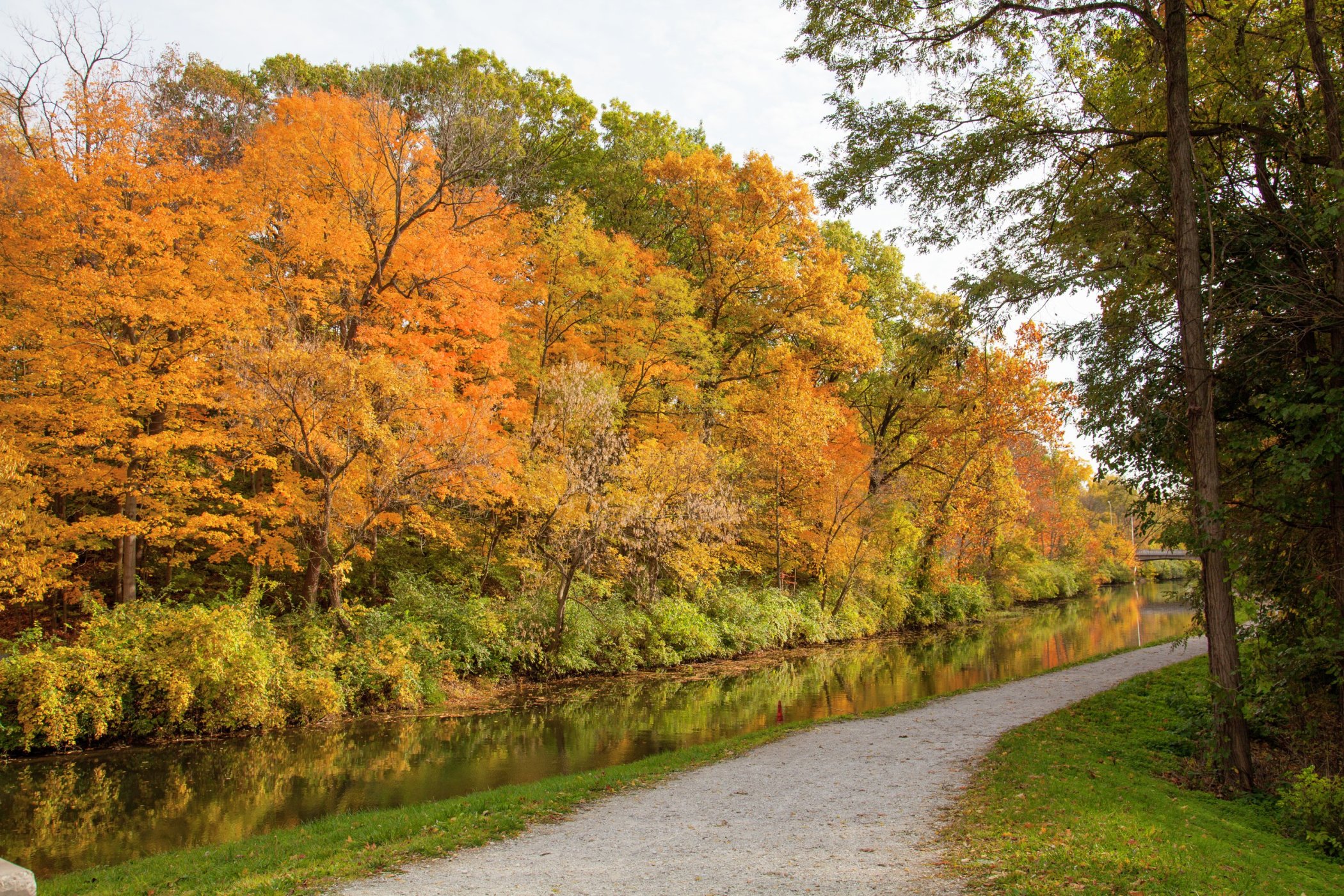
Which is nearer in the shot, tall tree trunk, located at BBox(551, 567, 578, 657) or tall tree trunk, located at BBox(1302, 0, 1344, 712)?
tall tree trunk, located at BBox(1302, 0, 1344, 712)

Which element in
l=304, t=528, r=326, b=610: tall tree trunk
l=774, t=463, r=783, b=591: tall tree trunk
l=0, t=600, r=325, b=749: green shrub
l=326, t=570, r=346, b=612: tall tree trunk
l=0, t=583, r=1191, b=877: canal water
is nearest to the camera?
l=0, t=583, r=1191, b=877: canal water

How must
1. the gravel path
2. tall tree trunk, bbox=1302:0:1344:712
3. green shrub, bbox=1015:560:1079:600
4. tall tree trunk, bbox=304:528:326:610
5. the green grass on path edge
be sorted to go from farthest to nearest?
green shrub, bbox=1015:560:1079:600 < tall tree trunk, bbox=304:528:326:610 < tall tree trunk, bbox=1302:0:1344:712 < the green grass on path edge < the gravel path

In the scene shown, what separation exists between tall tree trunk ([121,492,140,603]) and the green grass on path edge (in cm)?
857

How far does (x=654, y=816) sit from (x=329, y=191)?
16.5 metres

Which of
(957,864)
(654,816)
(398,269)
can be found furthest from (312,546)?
(957,864)

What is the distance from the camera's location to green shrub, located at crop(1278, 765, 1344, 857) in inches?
299

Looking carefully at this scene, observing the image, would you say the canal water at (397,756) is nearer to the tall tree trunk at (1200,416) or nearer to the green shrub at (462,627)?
the green shrub at (462,627)

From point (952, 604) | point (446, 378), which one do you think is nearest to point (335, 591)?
point (446, 378)

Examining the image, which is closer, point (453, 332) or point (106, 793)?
point (106, 793)

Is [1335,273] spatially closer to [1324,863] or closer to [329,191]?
[1324,863]

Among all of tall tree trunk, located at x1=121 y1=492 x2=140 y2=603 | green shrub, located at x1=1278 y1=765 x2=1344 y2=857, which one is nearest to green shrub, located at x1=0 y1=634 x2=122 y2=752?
tall tree trunk, located at x1=121 y1=492 x2=140 y2=603

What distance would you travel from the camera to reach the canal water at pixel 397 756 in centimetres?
930

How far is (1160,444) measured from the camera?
420 inches

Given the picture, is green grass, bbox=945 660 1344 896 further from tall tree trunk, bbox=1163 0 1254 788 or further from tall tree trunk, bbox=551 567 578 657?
tall tree trunk, bbox=551 567 578 657
